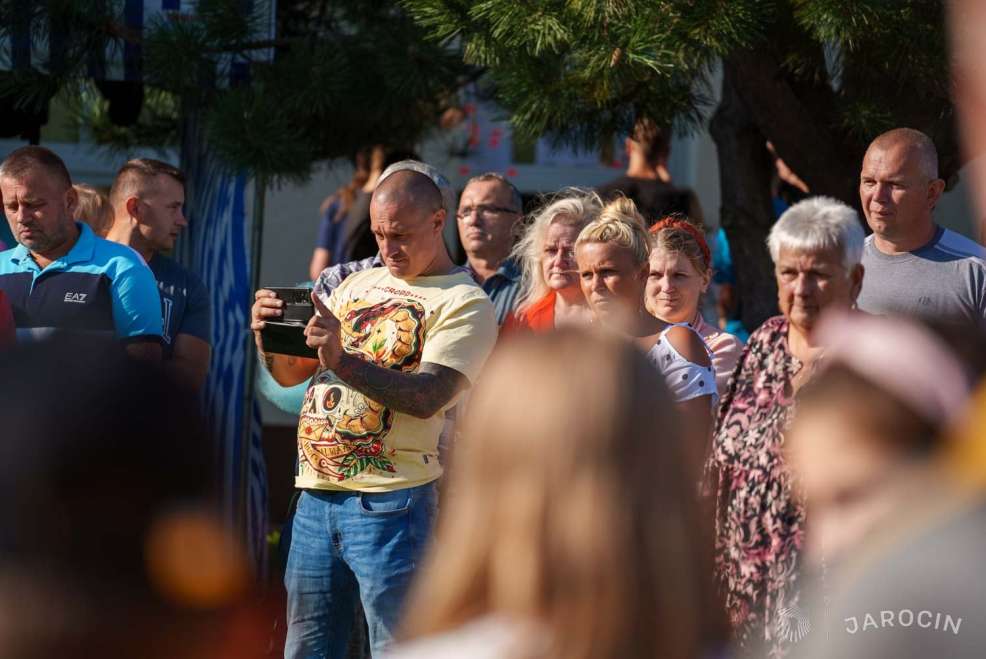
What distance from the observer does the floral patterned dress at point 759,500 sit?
3.13m

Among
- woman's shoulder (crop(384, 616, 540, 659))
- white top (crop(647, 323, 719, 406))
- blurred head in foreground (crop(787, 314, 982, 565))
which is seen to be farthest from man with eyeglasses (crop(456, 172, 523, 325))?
woman's shoulder (crop(384, 616, 540, 659))

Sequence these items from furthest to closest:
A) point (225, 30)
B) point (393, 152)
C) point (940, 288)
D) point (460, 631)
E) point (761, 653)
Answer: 1. point (393, 152)
2. point (225, 30)
3. point (940, 288)
4. point (761, 653)
5. point (460, 631)

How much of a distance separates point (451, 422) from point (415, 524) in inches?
22.9

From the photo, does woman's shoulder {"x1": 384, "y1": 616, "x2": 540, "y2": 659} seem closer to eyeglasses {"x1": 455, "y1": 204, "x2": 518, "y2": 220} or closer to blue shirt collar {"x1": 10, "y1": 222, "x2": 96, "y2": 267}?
blue shirt collar {"x1": 10, "y1": 222, "x2": 96, "y2": 267}

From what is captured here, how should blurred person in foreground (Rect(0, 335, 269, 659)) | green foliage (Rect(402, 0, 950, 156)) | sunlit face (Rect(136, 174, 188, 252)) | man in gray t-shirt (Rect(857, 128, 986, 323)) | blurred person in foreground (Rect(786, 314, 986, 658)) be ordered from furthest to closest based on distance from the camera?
sunlit face (Rect(136, 174, 188, 252)) < man in gray t-shirt (Rect(857, 128, 986, 323)) < green foliage (Rect(402, 0, 950, 156)) < blurred person in foreground (Rect(786, 314, 986, 658)) < blurred person in foreground (Rect(0, 335, 269, 659))

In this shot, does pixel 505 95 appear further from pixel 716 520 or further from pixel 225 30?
pixel 716 520

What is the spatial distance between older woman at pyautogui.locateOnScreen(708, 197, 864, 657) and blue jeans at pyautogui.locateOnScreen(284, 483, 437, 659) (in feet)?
2.69

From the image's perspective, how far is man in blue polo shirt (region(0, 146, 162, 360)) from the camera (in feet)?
14.1

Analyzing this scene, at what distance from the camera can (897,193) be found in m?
4.29

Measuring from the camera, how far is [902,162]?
4238mm

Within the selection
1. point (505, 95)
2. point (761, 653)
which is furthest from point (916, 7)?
point (761, 653)

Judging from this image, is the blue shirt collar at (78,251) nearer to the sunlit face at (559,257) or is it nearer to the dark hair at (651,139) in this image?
the sunlit face at (559,257)

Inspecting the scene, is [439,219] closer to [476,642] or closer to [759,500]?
[759,500]

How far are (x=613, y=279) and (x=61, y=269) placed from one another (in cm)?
168
